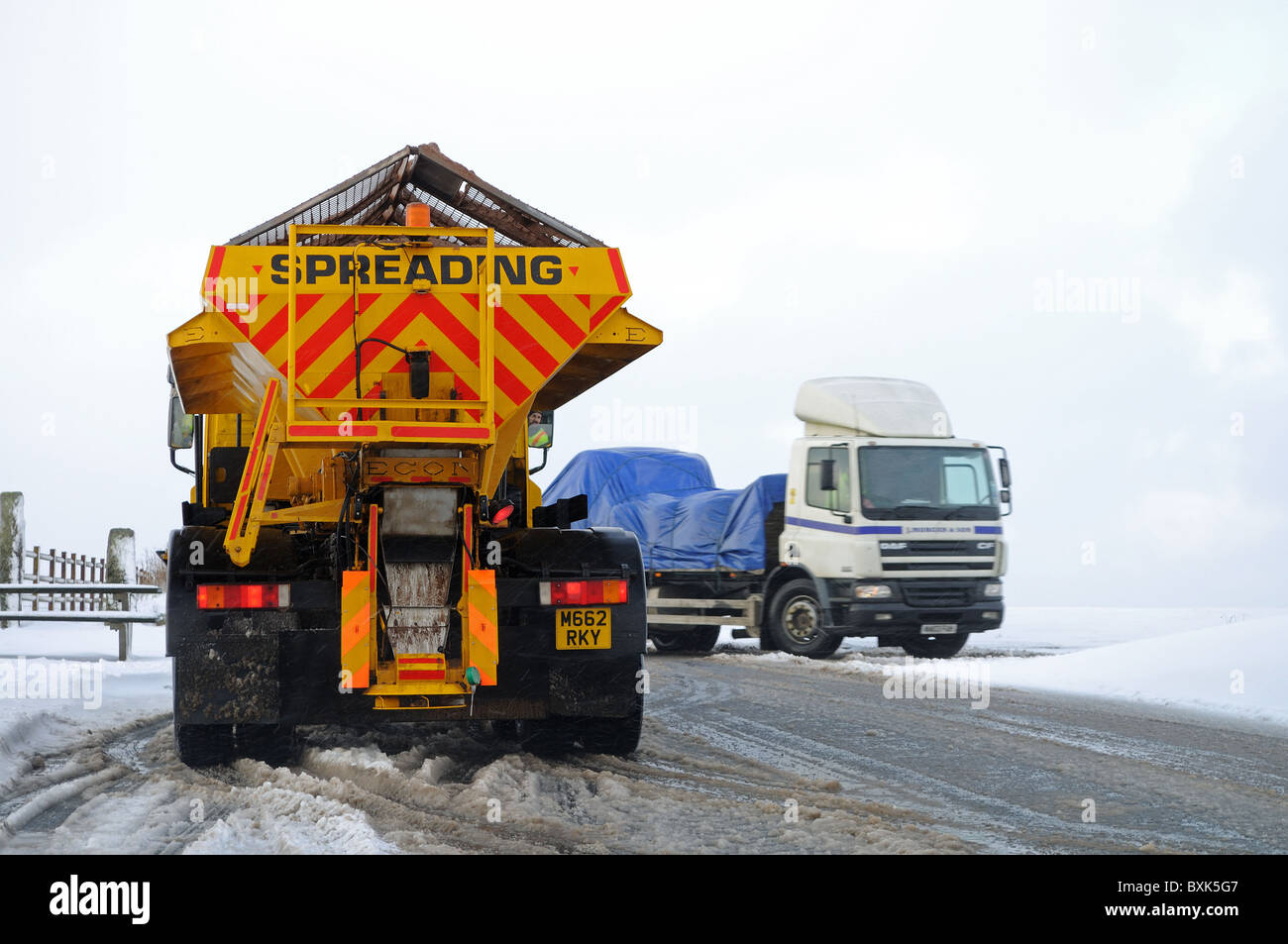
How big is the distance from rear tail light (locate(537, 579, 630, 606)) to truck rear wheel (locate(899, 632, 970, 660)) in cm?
1210

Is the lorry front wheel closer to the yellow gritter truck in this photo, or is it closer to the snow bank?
the snow bank

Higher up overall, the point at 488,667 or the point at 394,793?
the point at 488,667

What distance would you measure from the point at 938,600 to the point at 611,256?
10616 mm

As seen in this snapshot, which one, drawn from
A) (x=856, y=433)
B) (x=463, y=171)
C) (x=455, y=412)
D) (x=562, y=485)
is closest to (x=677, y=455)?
(x=562, y=485)

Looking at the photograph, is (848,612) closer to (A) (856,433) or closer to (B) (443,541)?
(A) (856,433)

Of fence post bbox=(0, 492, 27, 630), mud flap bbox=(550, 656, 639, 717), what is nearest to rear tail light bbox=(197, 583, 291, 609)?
mud flap bbox=(550, 656, 639, 717)

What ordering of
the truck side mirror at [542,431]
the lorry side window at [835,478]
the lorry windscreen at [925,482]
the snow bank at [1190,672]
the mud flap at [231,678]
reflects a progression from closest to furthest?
the mud flap at [231,678] → the truck side mirror at [542,431] → the snow bank at [1190,672] → the lorry windscreen at [925,482] → the lorry side window at [835,478]

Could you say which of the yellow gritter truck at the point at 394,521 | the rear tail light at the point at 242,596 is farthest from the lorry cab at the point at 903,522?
the rear tail light at the point at 242,596

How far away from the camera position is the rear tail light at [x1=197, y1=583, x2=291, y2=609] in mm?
7004

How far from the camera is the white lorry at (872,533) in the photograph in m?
17.0

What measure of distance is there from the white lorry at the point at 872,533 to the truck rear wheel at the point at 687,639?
1.21 metres

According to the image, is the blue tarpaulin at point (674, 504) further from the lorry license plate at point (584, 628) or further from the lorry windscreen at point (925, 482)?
the lorry license plate at point (584, 628)

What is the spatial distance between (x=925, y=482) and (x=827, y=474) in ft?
4.29

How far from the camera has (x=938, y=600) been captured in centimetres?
1708
